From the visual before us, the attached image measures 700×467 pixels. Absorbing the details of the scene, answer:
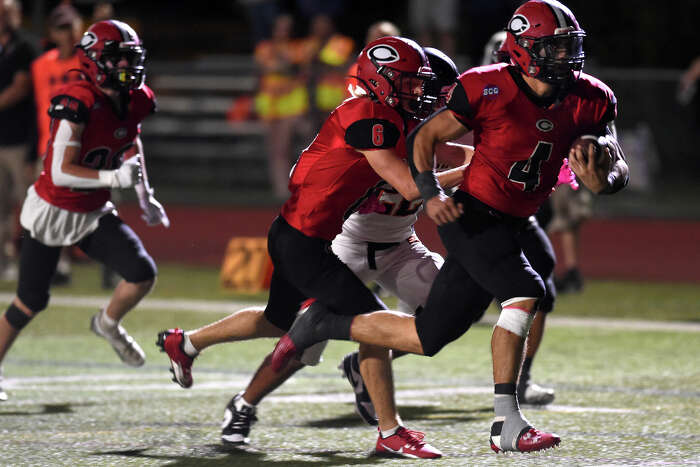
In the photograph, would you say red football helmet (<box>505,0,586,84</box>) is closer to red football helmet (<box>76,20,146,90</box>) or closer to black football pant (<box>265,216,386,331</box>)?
black football pant (<box>265,216,386,331</box>)

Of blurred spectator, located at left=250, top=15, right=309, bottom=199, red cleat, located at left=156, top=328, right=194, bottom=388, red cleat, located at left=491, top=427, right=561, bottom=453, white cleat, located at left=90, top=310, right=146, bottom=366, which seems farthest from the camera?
blurred spectator, located at left=250, top=15, right=309, bottom=199

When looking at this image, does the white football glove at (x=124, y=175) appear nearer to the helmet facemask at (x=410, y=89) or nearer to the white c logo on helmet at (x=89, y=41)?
the white c logo on helmet at (x=89, y=41)

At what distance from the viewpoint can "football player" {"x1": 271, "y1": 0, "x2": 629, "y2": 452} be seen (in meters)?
5.82

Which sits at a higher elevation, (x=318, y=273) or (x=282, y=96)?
(x=282, y=96)

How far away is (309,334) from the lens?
615 cm

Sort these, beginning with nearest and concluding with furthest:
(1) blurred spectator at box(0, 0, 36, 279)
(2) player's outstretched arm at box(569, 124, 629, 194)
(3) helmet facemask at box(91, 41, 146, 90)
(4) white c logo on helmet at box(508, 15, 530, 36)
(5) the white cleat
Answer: (2) player's outstretched arm at box(569, 124, 629, 194) → (4) white c logo on helmet at box(508, 15, 530, 36) → (3) helmet facemask at box(91, 41, 146, 90) → (5) the white cleat → (1) blurred spectator at box(0, 0, 36, 279)

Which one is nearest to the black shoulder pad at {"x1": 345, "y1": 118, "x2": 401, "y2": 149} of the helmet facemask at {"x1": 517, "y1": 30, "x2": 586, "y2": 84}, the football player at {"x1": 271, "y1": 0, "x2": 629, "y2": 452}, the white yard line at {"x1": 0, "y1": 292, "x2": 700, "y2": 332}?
the football player at {"x1": 271, "y1": 0, "x2": 629, "y2": 452}

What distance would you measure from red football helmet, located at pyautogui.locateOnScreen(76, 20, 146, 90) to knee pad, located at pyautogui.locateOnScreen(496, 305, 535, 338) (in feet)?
8.65

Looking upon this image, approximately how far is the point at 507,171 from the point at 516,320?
0.57 metres

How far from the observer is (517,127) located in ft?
19.1

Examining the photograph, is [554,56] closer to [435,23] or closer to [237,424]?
[237,424]

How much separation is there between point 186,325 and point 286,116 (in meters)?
9.29

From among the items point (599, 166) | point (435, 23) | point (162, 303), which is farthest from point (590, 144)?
point (435, 23)

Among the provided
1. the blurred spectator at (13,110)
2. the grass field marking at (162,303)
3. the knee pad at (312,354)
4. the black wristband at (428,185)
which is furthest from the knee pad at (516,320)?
the blurred spectator at (13,110)
